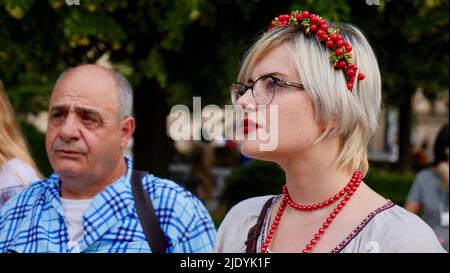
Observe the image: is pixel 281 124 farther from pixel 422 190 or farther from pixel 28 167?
pixel 422 190

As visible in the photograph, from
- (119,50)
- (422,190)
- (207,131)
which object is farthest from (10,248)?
(119,50)

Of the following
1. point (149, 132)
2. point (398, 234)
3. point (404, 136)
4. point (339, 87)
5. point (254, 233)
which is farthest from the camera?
point (404, 136)

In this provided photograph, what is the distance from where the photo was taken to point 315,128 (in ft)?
6.58

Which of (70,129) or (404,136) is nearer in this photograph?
(70,129)

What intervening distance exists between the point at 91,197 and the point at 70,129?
321 mm

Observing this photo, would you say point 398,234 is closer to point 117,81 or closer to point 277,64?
point 277,64

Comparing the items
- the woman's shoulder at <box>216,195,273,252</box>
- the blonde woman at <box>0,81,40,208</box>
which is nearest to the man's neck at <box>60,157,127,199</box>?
the blonde woman at <box>0,81,40,208</box>

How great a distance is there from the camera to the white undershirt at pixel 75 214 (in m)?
2.97

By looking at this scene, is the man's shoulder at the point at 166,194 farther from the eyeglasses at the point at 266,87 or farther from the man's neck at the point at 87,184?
the eyeglasses at the point at 266,87

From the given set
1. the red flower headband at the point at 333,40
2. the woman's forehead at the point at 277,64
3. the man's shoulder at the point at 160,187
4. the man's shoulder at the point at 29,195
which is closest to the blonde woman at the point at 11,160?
the man's shoulder at the point at 29,195

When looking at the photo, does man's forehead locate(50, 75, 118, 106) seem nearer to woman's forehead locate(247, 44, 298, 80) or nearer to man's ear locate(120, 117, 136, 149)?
man's ear locate(120, 117, 136, 149)

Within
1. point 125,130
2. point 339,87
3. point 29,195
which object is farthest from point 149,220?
point 339,87

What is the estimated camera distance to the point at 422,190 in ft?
17.8

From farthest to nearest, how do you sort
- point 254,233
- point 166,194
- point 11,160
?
point 11,160 < point 166,194 < point 254,233
